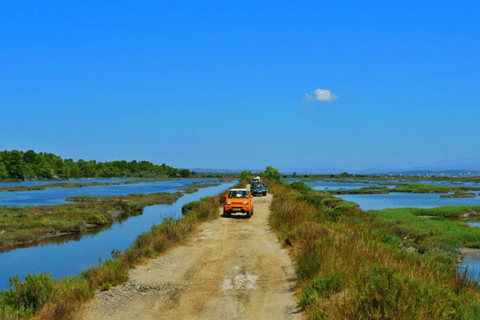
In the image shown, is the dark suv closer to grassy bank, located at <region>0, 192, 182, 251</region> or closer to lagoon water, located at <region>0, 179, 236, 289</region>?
grassy bank, located at <region>0, 192, 182, 251</region>

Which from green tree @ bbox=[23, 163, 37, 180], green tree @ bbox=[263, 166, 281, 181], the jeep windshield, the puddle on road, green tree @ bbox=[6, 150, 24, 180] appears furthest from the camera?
green tree @ bbox=[23, 163, 37, 180]

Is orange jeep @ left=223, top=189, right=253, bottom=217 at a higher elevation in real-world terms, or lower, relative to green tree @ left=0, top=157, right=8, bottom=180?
lower

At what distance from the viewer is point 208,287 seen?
12180 millimetres

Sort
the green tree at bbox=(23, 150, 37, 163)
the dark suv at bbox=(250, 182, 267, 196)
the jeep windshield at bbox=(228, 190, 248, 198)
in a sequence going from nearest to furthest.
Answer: the jeep windshield at bbox=(228, 190, 248, 198), the dark suv at bbox=(250, 182, 267, 196), the green tree at bbox=(23, 150, 37, 163)

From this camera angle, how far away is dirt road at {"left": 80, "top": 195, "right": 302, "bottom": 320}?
393 inches

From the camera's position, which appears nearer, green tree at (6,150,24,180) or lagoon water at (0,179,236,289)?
lagoon water at (0,179,236,289)

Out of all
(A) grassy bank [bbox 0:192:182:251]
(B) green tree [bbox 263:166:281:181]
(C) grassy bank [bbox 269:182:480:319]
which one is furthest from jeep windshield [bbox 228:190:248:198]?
(B) green tree [bbox 263:166:281:181]

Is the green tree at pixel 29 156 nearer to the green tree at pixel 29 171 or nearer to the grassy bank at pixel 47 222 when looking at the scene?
the green tree at pixel 29 171

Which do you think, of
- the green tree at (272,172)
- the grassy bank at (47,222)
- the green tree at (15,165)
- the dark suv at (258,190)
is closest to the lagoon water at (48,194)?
the grassy bank at (47,222)

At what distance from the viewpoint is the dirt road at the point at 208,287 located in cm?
998

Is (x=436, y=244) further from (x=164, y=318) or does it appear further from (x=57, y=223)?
(x=57, y=223)

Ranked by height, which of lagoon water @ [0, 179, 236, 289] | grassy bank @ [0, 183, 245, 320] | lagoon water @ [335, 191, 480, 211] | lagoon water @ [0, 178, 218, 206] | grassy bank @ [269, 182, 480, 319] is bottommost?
lagoon water @ [0, 179, 236, 289]

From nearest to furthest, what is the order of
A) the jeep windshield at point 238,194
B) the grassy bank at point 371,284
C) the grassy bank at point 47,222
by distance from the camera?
the grassy bank at point 371,284
the jeep windshield at point 238,194
the grassy bank at point 47,222

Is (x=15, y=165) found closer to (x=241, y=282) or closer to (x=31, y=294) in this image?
(x=31, y=294)
